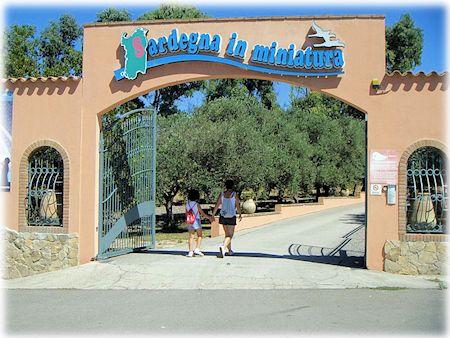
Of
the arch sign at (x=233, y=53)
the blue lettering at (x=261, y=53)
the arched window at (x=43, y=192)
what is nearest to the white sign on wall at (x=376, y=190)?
the arch sign at (x=233, y=53)

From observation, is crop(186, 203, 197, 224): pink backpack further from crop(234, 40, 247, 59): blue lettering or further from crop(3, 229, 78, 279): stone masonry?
crop(234, 40, 247, 59): blue lettering

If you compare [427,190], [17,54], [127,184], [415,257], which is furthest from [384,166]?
[17,54]

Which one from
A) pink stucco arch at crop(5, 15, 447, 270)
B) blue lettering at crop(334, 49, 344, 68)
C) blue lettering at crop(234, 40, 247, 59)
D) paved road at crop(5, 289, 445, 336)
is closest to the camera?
paved road at crop(5, 289, 445, 336)

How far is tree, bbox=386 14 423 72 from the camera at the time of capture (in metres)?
46.9

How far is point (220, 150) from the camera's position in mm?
19547

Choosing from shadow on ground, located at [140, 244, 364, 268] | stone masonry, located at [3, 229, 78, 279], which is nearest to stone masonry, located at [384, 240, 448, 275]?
shadow on ground, located at [140, 244, 364, 268]

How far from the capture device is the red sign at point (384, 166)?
10.0 metres

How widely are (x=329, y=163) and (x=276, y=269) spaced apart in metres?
22.6

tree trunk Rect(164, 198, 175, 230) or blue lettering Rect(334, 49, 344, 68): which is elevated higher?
blue lettering Rect(334, 49, 344, 68)

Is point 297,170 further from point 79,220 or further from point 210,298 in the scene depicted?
point 210,298

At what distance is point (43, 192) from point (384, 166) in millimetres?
7167

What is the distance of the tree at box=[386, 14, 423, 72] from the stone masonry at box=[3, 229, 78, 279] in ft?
135

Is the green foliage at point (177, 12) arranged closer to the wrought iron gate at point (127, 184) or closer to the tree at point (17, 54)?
the tree at point (17, 54)

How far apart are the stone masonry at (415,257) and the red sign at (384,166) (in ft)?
3.89
